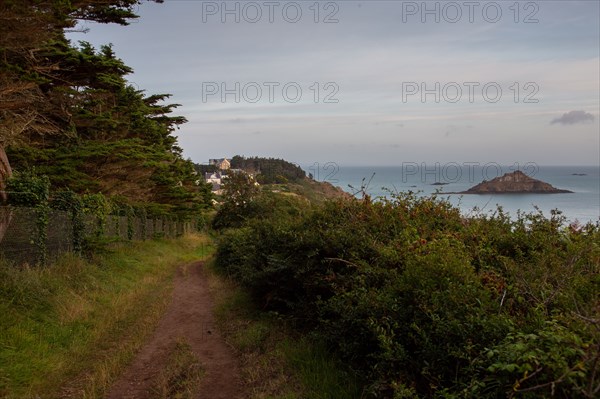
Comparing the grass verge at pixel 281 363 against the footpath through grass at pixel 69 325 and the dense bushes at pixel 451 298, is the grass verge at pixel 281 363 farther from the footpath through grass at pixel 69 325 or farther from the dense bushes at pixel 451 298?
the footpath through grass at pixel 69 325

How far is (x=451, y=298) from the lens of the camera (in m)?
4.25

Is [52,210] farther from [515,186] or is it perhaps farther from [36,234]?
[515,186]

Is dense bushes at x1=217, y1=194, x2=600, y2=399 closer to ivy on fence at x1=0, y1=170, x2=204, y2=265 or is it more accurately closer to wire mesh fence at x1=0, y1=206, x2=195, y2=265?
wire mesh fence at x1=0, y1=206, x2=195, y2=265

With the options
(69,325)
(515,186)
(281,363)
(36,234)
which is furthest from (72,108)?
(515,186)

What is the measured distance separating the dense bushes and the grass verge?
288mm

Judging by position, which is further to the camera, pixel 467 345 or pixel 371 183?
pixel 371 183

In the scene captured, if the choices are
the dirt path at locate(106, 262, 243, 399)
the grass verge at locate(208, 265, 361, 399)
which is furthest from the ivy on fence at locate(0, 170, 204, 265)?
the grass verge at locate(208, 265, 361, 399)

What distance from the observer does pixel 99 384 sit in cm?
593

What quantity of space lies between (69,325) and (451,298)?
7.03 m

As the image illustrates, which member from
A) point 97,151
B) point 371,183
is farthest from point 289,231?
point 97,151

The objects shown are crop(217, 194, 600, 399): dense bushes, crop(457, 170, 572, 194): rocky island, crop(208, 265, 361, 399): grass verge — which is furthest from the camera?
crop(457, 170, 572, 194): rocky island

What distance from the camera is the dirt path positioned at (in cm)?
586

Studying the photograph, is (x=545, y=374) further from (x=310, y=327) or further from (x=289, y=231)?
(x=289, y=231)

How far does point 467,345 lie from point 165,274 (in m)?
15.2
